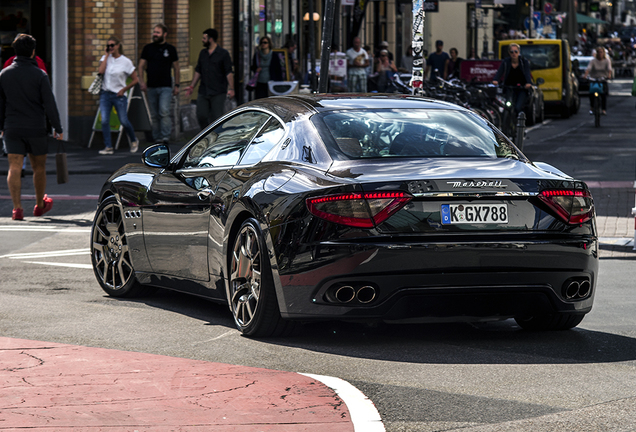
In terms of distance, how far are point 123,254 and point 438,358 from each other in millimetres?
2802

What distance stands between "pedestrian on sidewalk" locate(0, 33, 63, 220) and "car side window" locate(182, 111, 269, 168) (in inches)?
205

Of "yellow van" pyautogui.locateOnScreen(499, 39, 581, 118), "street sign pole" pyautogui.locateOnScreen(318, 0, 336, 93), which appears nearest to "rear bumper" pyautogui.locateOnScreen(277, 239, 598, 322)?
"street sign pole" pyautogui.locateOnScreen(318, 0, 336, 93)

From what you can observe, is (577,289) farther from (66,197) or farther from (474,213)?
(66,197)

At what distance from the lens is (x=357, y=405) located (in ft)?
16.6

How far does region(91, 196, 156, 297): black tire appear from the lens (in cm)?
807

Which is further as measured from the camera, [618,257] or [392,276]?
[618,257]

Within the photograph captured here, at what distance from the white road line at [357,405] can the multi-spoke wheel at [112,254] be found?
2.75 metres

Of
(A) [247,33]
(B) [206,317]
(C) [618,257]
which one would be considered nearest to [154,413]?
(B) [206,317]

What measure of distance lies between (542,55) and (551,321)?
86.5 ft

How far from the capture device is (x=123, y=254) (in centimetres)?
809

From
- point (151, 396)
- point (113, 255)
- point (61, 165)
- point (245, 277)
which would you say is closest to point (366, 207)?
point (245, 277)

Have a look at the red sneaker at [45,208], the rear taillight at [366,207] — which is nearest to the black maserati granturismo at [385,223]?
the rear taillight at [366,207]

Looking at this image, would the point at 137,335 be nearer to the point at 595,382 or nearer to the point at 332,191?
the point at 332,191

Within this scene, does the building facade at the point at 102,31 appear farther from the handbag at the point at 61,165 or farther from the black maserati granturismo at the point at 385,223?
the black maserati granturismo at the point at 385,223
